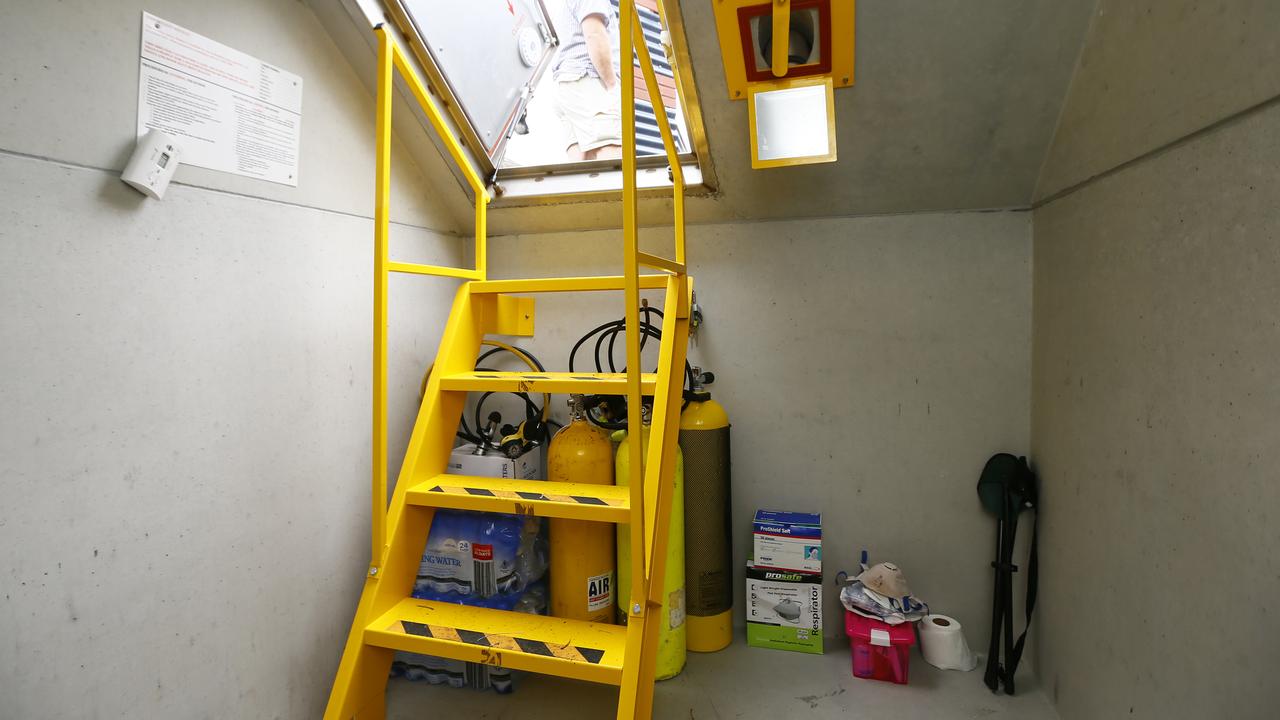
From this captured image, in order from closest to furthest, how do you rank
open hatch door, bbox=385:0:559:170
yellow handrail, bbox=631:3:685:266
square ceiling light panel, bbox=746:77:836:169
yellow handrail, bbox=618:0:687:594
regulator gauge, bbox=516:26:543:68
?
yellow handrail, bbox=618:0:687:594
yellow handrail, bbox=631:3:685:266
square ceiling light panel, bbox=746:77:836:169
open hatch door, bbox=385:0:559:170
regulator gauge, bbox=516:26:543:68

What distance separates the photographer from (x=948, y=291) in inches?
75.2

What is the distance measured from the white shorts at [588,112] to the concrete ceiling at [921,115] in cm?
50

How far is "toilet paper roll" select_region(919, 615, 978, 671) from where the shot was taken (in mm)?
1775

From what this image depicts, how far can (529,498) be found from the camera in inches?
56.2

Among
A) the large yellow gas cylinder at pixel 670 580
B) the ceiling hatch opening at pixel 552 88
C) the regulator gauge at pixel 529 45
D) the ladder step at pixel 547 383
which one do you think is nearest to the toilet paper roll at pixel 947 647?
the large yellow gas cylinder at pixel 670 580

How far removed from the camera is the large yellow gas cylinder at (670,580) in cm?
175

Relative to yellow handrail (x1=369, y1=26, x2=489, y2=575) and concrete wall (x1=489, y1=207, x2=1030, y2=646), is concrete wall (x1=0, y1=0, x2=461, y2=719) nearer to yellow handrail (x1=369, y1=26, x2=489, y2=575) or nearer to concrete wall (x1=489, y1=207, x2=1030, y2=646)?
yellow handrail (x1=369, y1=26, x2=489, y2=575)

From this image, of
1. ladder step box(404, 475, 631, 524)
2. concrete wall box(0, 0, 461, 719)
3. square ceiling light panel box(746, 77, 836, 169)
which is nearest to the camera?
concrete wall box(0, 0, 461, 719)

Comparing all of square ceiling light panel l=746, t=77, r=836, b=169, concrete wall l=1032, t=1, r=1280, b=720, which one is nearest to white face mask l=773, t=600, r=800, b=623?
concrete wall l=1032, t=1, r=1280, b=720

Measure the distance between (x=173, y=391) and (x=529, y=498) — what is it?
30.3 inches

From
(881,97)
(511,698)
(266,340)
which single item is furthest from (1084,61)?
(511,698)

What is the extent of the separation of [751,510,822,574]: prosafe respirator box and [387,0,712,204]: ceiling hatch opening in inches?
44.1

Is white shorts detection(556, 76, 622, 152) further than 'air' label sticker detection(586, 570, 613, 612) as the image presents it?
Yes

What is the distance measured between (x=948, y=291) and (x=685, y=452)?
990mm
